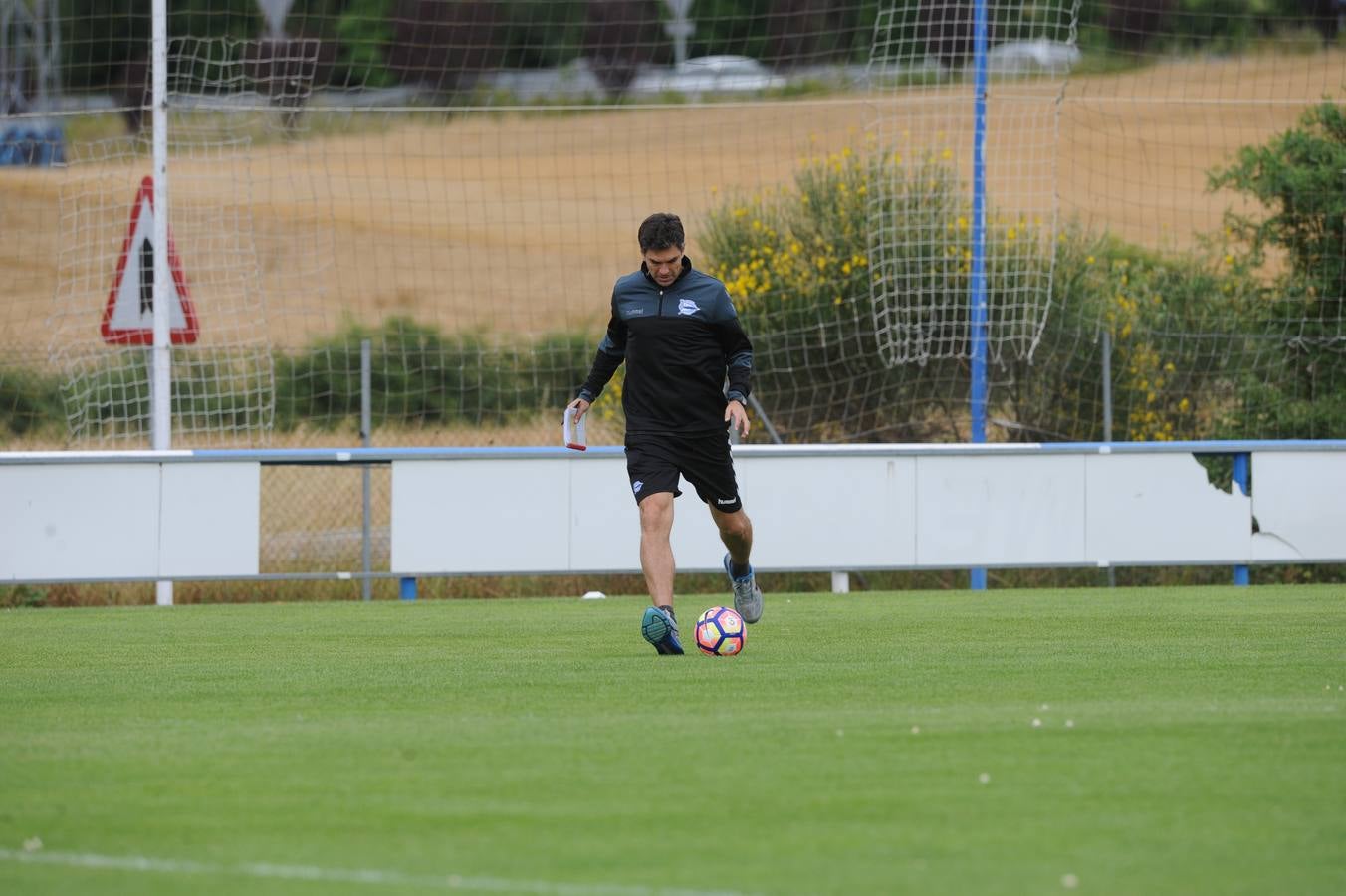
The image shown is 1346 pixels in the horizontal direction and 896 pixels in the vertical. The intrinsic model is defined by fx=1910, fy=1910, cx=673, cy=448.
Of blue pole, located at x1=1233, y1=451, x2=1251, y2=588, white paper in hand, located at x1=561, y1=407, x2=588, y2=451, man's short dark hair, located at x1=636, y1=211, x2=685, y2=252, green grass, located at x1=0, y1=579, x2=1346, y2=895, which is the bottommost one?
green grass, located at x1=0, y1=579, x2=1346, y2=895

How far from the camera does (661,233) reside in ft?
31.4

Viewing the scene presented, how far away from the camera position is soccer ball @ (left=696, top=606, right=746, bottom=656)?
9.34m

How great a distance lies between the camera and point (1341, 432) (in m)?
18.9

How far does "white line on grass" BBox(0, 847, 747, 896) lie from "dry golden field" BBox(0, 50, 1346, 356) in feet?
101

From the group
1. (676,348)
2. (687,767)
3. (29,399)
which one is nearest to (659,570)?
(676,348)

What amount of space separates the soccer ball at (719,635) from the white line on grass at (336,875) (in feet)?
15.9

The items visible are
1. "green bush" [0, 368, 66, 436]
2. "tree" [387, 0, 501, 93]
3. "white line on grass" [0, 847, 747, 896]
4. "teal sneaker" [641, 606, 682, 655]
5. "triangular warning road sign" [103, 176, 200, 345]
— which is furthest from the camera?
"tree" [387, 0, 501, 93]

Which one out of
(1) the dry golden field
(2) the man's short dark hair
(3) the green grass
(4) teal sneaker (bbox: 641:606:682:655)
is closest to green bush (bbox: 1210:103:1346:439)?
(3) the green grass

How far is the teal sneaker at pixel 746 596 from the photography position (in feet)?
34.7

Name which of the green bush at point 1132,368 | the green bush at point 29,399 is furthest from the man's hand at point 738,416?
the green bush at point 29,399

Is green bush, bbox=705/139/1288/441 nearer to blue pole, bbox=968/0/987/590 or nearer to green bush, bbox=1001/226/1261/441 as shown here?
green bush, bbox=1001/226/1261/441

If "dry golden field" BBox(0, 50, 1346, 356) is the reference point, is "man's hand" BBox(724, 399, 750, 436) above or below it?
below

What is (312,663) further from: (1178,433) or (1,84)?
(1,84)

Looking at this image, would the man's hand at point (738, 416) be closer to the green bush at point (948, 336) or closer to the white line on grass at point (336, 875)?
the white line on grass at point (336, 875)
